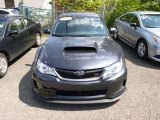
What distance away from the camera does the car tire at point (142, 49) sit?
21.0 ft

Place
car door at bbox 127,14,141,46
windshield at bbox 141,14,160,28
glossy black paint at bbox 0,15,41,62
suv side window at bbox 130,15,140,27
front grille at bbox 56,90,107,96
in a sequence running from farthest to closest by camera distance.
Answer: suv side window at bbox 130,15,140,27 → car door at bbox 127,14,141,46 → windshield at bbox 141,14,160,28 → glossy black paint at bbox 0,15,41,62 → front grille at bbox 56,90,107,96

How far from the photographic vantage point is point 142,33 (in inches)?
263

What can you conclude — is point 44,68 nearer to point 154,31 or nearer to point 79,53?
point 79,53

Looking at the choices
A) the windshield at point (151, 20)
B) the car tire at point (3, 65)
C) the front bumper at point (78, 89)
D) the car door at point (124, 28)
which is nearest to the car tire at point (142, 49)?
the windshield at point (151, 20)

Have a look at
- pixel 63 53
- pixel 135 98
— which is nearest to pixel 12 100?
pixel 63 53

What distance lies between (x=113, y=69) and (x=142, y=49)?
3195mm

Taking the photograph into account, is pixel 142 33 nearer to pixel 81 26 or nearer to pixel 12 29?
pixel 81 26

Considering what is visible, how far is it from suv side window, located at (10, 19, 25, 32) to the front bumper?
2913 millimetres

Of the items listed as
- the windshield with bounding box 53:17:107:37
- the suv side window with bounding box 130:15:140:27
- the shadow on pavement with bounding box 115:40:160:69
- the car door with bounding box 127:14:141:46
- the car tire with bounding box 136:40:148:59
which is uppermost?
the windshield with bounding box 53:17:107:37

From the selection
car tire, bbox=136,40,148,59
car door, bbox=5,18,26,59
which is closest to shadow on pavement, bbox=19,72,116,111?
car door, bbox=5,18,26,59

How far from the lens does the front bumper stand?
141 inches

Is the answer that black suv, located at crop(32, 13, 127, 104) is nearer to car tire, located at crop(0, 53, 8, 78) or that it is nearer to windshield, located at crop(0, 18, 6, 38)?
car tire, located at crop(0, 53, 8, 78)

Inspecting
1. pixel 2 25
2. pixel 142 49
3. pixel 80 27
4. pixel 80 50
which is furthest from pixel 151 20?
pixel 2 25

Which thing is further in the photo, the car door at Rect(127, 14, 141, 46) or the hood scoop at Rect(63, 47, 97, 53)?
the car door at Rect(127, 14, 141, 46)
